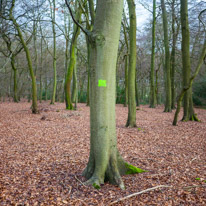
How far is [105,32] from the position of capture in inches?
121

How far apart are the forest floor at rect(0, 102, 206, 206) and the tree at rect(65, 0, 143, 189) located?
316 mm

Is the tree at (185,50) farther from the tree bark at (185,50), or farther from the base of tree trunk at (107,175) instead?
the base of tree trunk at (107,175)

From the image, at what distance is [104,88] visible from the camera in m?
3.10

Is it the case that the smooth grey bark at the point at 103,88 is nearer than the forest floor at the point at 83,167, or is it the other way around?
the forest floor at the point at 83,167

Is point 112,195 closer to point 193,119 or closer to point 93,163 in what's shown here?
point 93,163

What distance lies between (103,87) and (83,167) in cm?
186

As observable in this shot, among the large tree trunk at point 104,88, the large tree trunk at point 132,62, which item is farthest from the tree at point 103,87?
the large tree trunk at point 132,62

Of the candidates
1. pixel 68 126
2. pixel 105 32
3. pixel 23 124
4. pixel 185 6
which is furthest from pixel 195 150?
pixel 185 6

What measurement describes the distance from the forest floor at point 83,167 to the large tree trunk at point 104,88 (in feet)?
0.92

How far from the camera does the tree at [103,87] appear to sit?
3.08m

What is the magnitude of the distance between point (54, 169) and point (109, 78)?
217 centimetres

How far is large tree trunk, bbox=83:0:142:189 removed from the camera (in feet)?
10.1

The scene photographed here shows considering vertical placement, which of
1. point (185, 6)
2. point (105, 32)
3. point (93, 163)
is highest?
point (185, 6)

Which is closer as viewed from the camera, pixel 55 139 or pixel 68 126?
pixel 55 139
